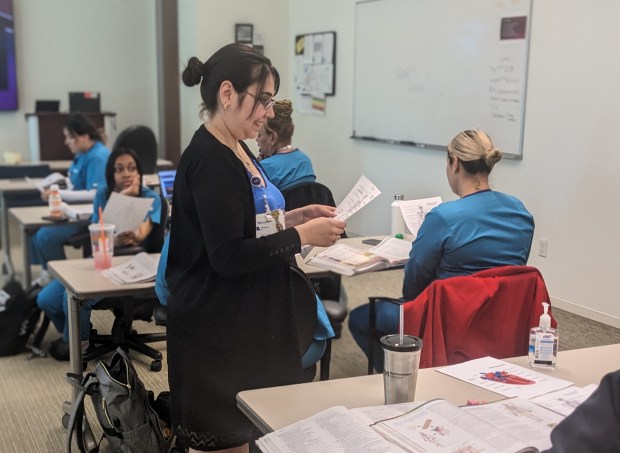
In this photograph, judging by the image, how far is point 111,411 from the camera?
7.58ft

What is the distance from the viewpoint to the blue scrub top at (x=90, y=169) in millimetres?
4957

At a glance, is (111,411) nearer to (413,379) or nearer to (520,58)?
(413,379)

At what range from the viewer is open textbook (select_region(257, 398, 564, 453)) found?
1260mm

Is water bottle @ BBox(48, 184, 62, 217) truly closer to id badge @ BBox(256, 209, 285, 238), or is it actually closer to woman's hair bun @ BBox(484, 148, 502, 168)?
woman's hair bun @ BBox(484, 148, 502, 168)

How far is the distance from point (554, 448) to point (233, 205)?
0.88 metres

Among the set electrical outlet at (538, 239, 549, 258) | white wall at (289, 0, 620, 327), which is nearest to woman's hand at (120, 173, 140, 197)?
white wall at (289, 0, 620, 327)

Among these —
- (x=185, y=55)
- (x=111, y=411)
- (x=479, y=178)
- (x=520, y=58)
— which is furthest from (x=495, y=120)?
(x=185, y=55)

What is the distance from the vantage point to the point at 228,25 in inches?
294

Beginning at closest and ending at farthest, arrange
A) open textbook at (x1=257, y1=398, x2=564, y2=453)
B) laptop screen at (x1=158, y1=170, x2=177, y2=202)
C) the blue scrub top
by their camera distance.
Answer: open textbook at (x1=257, y1=398, x2=564, y2=453)
laptop screen at (x1=158, y1=170, x2=177, y2=202)
the blue scrub top

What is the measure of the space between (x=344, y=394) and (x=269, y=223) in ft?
1.46

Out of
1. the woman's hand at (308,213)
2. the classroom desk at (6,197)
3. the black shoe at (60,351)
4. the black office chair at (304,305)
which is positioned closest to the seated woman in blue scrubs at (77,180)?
the classroom desk at (6,197)

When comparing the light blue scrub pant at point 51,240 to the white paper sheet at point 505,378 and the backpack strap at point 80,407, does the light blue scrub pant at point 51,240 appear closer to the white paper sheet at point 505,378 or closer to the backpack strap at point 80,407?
the backpack strap at point 80,407

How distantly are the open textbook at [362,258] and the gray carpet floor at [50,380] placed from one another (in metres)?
0.71

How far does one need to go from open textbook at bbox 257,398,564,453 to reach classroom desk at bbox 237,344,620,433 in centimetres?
7
